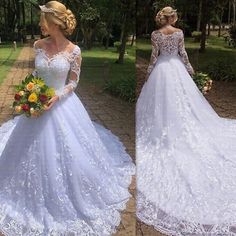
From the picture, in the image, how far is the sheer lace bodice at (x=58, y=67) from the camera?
3.15m

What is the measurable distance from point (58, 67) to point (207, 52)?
119 cm

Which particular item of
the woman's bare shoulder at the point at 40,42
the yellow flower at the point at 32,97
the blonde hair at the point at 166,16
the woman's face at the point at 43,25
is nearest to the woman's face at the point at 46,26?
the woman's face at the point at 43,25

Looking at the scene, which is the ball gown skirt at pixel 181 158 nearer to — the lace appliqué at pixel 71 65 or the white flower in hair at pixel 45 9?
the lace appliqué at pixel 71 65

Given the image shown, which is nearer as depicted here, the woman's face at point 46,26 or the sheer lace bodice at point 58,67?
the woman's face at point 46,26

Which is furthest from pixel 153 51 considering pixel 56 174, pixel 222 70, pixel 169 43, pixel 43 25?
pixel 56 174

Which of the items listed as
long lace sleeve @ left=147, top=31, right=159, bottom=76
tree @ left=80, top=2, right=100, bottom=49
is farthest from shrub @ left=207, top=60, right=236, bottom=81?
tree @ left=80, top=2, right=100, bottom=49

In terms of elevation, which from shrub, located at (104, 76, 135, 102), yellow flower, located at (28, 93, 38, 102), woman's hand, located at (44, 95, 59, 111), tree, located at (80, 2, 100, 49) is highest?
tree, located at (80, 2, 100, 49)

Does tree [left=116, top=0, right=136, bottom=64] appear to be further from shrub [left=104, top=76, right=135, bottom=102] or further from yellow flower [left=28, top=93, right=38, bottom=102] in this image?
yellow flower [left=28, top=93, right=38, bottom=102]

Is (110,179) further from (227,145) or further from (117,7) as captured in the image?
(117,7)

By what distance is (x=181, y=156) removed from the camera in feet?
12.8

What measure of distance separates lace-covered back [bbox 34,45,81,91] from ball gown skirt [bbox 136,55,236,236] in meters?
0.64

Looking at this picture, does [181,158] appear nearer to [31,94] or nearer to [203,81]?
[203,81]

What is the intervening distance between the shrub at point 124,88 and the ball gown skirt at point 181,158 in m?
0.10

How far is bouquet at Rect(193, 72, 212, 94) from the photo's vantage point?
276cm
